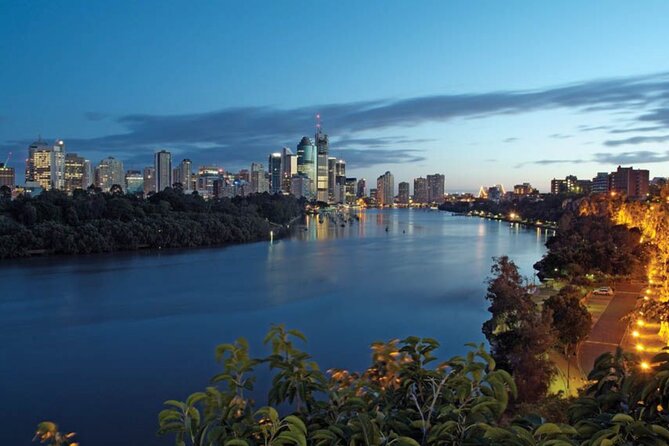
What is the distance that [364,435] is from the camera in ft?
4.63

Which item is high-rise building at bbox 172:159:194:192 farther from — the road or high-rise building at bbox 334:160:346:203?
the road

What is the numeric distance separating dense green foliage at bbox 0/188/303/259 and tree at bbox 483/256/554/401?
2163 centimetres

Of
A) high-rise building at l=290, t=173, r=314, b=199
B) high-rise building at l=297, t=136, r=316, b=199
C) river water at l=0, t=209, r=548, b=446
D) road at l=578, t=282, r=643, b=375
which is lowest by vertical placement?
river water at l=0, t=209, r=548, b=446

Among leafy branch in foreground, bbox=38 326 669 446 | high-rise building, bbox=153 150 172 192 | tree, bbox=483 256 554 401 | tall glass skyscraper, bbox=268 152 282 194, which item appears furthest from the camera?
tall glass skyscraper, bbox=268 152 282 194

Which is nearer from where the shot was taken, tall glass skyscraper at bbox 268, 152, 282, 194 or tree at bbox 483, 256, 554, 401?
tree at bbox 483, 256, 554, 401

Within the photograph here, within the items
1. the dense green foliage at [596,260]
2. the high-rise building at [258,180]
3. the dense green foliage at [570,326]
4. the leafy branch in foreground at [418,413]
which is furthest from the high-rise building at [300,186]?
the leafy branch in foreground at [418,413]

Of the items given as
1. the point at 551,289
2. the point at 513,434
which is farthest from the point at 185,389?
the point at 551,289

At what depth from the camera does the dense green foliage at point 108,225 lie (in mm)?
25203

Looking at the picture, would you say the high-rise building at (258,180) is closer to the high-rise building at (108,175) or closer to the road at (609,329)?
the high-rise building at (108,175)

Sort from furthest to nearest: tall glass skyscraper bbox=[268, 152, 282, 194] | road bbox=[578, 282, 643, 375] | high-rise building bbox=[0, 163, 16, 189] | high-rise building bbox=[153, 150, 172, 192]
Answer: tall glass skyscraper bbox=[268, 152, 282, 194]
high-rise building bbox=[153, 150, 172, 192]
high-rise building bbox=[0, 163, 16, 189]
road bbox=[578, 282, 643, 375]

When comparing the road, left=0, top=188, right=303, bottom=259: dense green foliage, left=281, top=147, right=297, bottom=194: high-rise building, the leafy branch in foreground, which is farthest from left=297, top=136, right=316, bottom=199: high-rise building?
the leafy branch in foreground

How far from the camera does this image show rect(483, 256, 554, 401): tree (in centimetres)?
729

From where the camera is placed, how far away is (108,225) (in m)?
27.5

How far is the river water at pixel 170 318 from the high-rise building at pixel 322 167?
100.0 m
